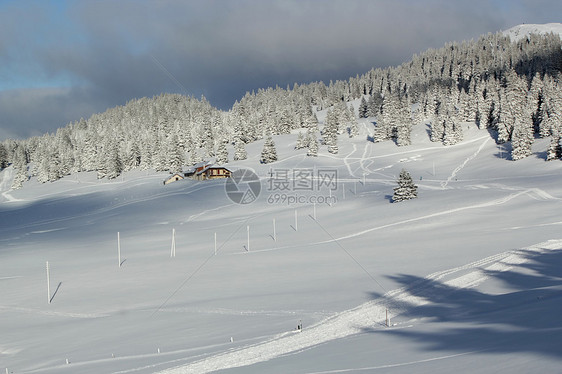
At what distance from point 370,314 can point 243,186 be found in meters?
64.0

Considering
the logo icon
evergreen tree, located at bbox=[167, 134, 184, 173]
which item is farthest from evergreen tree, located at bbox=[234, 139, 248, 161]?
evergreen tree, located at bbox=[167, 134, 184, 173]

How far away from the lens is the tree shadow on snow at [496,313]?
9691 mm

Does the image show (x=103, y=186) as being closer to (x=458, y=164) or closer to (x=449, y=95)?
(x=458, y=164)

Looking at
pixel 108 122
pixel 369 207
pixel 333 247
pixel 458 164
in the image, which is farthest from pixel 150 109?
pixel 333 247

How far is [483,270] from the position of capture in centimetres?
2355

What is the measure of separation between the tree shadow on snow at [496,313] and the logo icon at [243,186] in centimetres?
4981

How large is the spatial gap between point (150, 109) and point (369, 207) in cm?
13087

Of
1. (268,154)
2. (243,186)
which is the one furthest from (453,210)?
(268,154)

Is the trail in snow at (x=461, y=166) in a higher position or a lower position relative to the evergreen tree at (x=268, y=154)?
lower

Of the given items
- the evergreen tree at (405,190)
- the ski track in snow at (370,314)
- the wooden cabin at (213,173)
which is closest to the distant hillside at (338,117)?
the wooden cabin at (213,173)

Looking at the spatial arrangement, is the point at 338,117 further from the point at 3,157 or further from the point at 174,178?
the point at 3,157

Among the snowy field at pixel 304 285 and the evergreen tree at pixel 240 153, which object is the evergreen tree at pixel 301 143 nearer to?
the evergreen tree at pixel 240 153

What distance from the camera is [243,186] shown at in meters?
81.6

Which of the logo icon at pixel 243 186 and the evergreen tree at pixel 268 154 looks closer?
the logo icon at pixel 243 186
